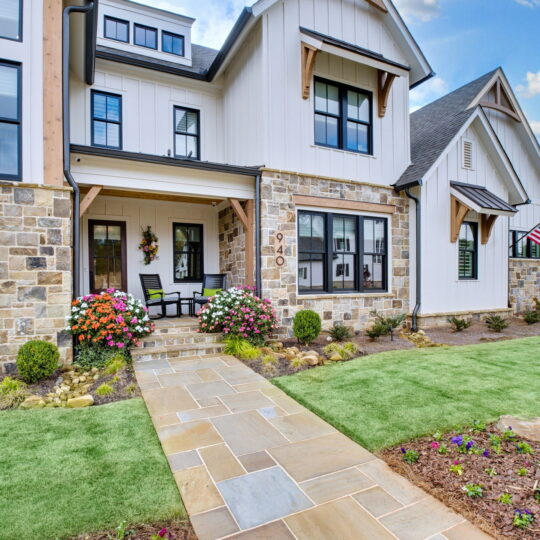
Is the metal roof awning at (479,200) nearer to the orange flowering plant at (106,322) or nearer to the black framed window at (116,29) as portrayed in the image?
the orange flowering plant at (106,322)

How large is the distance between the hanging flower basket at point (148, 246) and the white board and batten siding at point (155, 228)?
9cm

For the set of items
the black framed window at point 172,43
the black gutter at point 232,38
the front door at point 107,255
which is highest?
the black framed window at point 172,43

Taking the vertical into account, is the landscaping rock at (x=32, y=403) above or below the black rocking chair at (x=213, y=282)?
below

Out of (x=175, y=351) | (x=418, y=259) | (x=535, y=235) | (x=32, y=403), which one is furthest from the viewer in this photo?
(x=535, y=235)

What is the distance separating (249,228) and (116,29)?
6625 millimetres

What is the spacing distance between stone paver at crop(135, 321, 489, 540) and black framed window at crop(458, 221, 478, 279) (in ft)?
22.9

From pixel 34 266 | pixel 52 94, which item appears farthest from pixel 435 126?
pixel 34 266

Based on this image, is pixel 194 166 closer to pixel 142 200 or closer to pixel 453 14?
pixel 142 200

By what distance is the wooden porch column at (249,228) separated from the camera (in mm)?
6988

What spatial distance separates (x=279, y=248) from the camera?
698 cm

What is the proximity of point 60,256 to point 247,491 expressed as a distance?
439 centimetres

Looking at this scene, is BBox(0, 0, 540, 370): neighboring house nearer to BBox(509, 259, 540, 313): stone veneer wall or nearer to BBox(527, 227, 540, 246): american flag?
BBox(527, 227, 540, 246): american flag

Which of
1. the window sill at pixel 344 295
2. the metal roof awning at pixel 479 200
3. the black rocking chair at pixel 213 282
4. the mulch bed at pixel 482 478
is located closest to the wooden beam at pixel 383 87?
the metal roof awning at pixel 479 200

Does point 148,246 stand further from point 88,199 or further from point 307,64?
point 307,64
